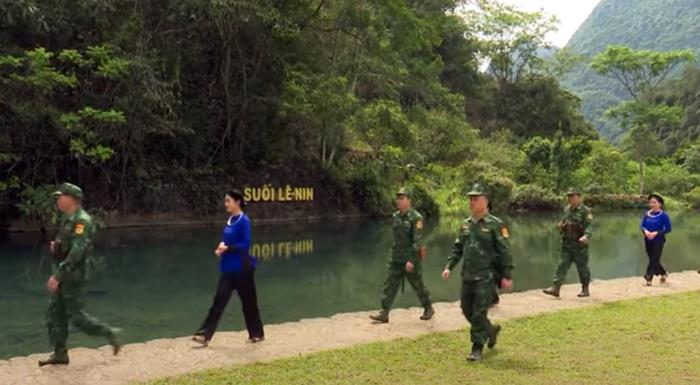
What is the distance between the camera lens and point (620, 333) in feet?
24.2

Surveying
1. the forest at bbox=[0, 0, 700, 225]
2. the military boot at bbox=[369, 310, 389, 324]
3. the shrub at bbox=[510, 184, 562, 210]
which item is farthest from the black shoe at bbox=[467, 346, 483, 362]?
the shrub at bbox=[510, 184, 562, 210]

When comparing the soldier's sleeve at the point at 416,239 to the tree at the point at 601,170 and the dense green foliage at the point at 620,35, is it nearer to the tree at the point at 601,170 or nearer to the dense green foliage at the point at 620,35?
the tree at the point at 601,170

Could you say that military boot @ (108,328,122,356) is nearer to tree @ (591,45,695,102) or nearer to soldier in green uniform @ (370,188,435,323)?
soldier in green uniform @ (370,188,435,323)

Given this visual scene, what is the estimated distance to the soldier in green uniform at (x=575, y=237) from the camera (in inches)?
398

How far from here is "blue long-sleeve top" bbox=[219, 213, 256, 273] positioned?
6914 mm

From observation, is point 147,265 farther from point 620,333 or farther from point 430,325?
point 620,333

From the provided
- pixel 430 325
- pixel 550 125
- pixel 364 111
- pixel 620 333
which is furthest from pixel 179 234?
pixel 550 125

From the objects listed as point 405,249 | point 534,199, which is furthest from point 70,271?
point 534,199

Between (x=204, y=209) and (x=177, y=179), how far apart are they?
158 cm

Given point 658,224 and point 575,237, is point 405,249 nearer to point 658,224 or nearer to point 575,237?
point 575,237

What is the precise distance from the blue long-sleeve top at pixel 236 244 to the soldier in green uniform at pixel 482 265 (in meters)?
2.21

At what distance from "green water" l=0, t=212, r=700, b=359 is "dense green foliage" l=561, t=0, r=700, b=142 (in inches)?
3045

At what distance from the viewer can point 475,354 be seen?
6.30 m

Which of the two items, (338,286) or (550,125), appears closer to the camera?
(338,286)
